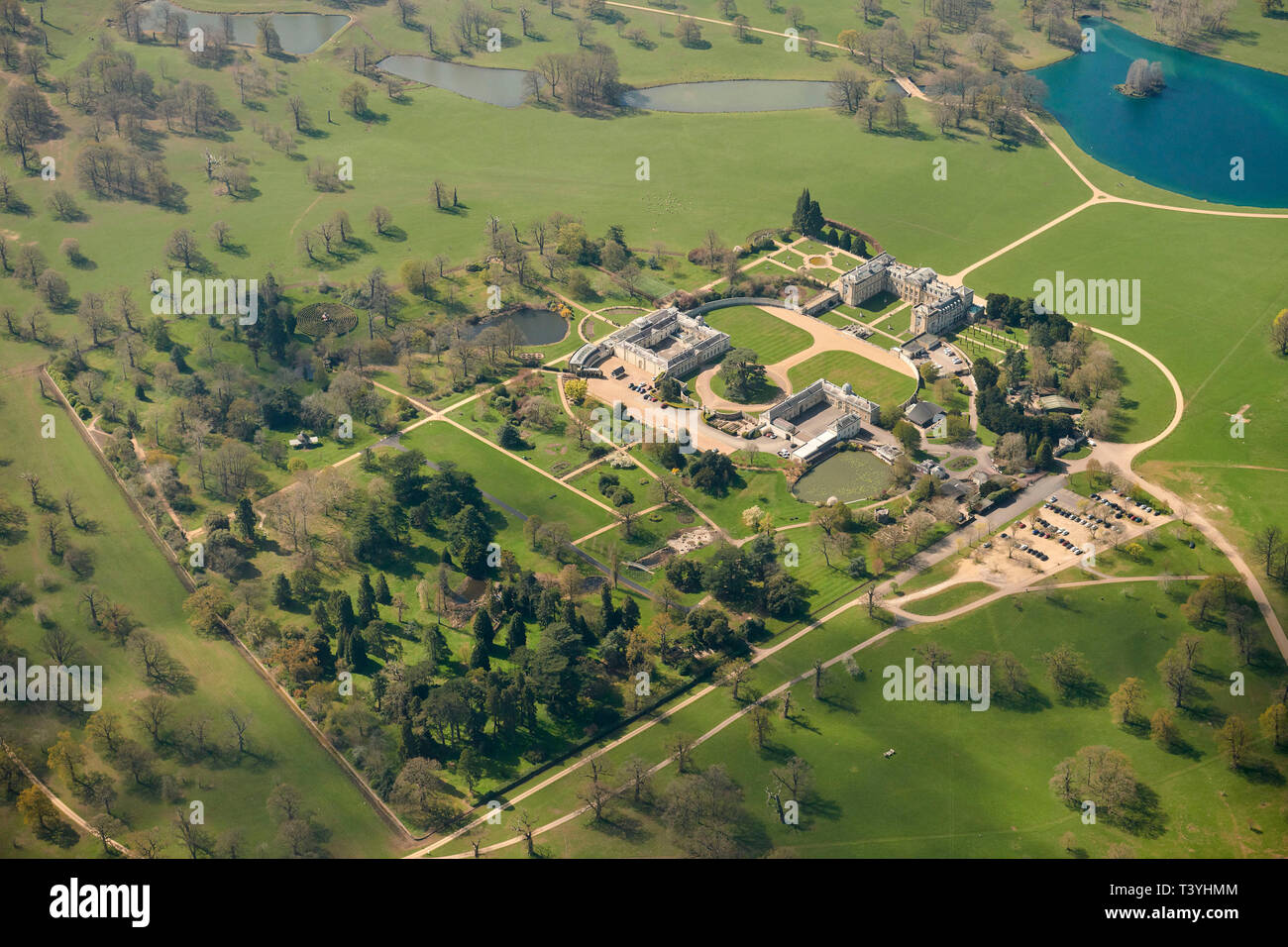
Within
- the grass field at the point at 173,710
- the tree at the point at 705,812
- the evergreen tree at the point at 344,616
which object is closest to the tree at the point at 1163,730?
the tree at the point at 705,812

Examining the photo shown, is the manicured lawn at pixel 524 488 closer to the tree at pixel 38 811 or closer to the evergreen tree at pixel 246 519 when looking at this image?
the evergreen tree at pixel 246 519

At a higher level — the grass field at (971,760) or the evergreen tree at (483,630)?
the evergreen tree at (483,630)

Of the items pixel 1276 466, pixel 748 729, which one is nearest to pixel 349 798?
pixel 748 729

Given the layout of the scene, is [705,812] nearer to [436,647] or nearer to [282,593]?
[436,647]

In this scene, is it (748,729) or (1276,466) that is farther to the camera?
(1276,466)

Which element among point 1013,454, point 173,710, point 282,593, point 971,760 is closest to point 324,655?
point 282,593

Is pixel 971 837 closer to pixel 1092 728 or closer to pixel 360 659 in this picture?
pixel 1092 728
